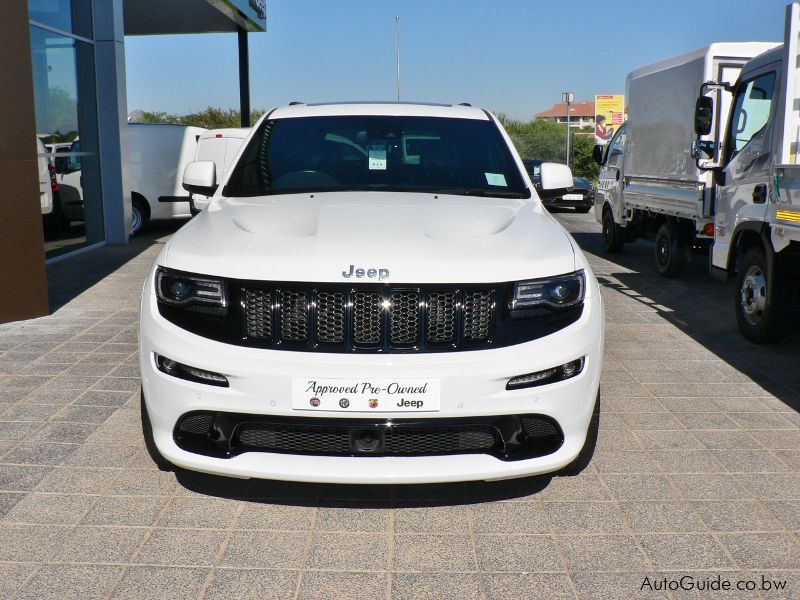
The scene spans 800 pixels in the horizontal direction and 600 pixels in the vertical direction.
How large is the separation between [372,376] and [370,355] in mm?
92

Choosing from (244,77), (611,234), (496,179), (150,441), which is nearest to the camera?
(150,441)

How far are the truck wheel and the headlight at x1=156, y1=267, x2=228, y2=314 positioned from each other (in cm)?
465

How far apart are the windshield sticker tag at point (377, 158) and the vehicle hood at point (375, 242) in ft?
1.75

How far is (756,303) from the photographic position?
684 cm

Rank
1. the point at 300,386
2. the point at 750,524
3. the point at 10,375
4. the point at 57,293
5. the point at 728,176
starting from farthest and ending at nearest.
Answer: the point at 57,293 → the point at 728,176 → the point at 10,375 → the point at 750,524 → the point at 300,386

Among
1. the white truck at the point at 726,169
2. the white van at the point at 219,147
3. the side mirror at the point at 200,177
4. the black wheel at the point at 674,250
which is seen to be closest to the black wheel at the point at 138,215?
the white van at the point at 219,147

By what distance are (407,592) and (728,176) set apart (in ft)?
18.7

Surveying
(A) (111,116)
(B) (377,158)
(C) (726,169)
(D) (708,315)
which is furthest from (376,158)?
(A) (111,116)

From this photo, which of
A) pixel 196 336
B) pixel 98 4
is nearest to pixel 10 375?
pixel 196 336

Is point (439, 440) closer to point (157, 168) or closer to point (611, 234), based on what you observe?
point (611, 234)

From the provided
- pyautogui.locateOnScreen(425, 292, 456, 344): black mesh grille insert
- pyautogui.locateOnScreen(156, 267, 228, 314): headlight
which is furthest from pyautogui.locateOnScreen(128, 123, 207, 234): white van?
pyautogui.locateOnScreen(425, 292, 456, 344): black mesh grille insert

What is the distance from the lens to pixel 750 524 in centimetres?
350

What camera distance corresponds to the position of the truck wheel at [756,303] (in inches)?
260

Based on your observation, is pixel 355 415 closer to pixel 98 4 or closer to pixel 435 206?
pixel 435 206
